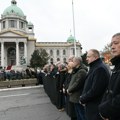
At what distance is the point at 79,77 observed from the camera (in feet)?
20.6

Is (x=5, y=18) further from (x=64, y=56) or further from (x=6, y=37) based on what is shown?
(x=64, y=56)

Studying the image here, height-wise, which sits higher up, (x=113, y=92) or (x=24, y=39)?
(x=24, y=39)

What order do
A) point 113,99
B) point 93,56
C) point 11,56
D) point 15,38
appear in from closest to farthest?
1. point 113,99
2. point 93,56
3. point 15,38
4. point 11,56

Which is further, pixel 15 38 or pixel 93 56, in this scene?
pixel 15 38

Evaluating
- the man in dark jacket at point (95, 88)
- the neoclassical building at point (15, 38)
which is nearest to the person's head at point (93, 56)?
the man in dark jacket at point (95, 88)

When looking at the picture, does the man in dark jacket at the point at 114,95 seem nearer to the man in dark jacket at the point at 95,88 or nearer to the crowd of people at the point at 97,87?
the crowd of people at the point at 97,87

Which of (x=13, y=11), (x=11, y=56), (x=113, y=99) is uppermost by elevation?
(x=13, y=11)

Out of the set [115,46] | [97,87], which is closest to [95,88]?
[97,87]

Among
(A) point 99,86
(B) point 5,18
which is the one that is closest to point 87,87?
(A) point 99,86

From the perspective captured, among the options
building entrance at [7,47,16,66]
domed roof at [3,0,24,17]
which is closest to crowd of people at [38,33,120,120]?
building entrance at [7,47,16,66]

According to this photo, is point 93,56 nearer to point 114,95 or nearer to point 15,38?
point 114,95

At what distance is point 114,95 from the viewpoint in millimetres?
3402

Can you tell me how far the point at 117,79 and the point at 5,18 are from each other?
104 metres

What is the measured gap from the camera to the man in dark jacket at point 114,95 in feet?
10.8
